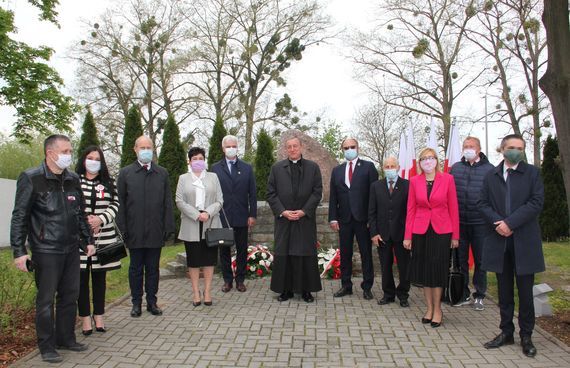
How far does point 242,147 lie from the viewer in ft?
90.6

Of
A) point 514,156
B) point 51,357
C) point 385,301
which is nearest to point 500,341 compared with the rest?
point 514,156

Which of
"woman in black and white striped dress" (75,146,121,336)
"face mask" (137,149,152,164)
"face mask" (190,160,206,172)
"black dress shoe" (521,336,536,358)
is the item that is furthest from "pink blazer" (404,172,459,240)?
"woman in black and white striped dress" (75,146,121,336)

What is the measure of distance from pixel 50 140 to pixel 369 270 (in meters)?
4.33

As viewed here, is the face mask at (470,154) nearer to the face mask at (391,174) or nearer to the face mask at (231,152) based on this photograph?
the face mask at (391,174)

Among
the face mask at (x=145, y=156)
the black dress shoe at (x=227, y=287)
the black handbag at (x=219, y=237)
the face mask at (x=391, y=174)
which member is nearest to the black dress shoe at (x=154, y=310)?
the black handbag at (x=219, y=237)

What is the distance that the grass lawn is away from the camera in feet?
21.2

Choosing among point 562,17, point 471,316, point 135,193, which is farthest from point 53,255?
point 562,17

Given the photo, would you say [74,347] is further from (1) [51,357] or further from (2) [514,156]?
(2) [514,156]

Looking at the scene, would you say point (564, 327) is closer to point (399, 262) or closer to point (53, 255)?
point (399, 262)

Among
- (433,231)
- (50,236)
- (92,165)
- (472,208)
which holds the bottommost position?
(433,231)

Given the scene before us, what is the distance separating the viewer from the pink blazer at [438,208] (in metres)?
5.36

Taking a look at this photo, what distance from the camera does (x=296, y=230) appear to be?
666 cm

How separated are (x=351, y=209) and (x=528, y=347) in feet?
9.25

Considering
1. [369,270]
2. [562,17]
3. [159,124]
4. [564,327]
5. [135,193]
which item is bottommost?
[564,327]
